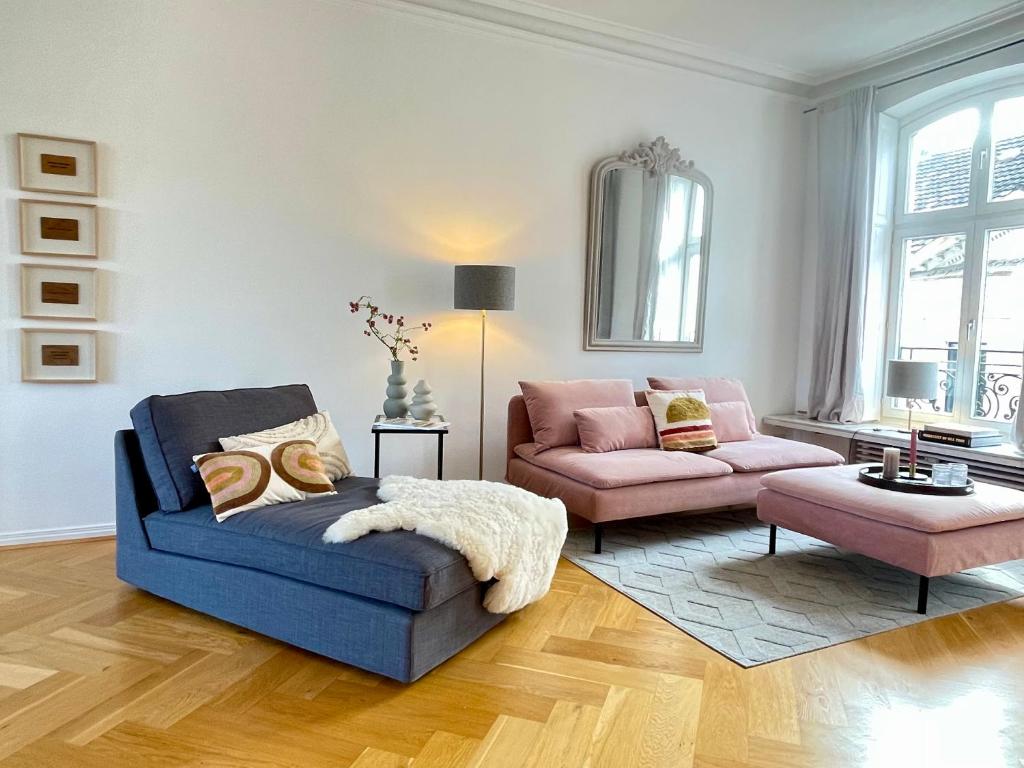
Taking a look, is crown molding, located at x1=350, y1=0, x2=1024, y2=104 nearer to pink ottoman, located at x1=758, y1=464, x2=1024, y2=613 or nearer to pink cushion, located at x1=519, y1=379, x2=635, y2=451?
pink cushion, located at x1=519, y1=379, x2=635, y2=451

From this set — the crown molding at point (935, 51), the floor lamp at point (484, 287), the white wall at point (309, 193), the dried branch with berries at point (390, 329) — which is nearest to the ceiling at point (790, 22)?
the crown molding at point (935, 51)

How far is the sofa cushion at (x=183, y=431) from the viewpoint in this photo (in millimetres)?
2771

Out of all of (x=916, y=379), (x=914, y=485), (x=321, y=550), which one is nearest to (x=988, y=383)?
(x=916, y=379)

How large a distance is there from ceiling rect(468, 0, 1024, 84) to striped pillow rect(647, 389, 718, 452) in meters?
2.34

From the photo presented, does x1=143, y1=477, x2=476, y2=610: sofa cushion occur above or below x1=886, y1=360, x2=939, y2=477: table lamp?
below

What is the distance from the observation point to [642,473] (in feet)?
12.0

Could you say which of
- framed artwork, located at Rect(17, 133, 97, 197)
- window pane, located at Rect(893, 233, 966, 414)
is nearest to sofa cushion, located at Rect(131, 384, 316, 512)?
framed artwork, located at Rect(17, 133, 97, 197)

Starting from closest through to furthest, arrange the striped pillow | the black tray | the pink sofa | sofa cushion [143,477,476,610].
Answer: sofa cushion [143,477,476,610] → the black tray → the pink sofa → the striped pillow

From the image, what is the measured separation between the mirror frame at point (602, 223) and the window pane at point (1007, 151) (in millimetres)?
1782

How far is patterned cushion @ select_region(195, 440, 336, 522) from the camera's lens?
2660mm

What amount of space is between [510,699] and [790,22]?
4296mm

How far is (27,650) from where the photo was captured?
2381 millimetres

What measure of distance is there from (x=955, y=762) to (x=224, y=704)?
2062mm

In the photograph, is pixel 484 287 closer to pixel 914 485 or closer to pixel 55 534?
pixel 914 485
